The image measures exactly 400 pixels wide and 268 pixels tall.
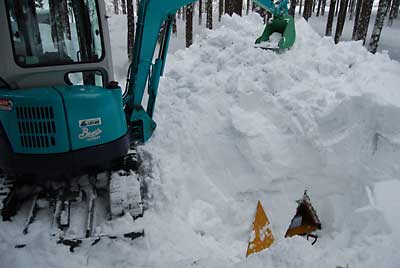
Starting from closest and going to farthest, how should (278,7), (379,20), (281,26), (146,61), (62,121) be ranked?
(62,121) < (146,61) < (278,7) < (281,26) < (379,20)

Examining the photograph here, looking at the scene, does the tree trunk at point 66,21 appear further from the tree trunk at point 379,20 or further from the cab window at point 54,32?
the tree trunk at point 379,20

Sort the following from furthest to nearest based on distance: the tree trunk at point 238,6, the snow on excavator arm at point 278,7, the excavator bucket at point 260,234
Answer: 1. the tree trunk at point 238,6
2. the snow on excavator arm at point 278,7
3. the excavator bucket at point 260,234

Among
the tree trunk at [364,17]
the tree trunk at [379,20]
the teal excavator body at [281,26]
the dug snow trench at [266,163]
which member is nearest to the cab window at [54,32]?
the dug snow trench at [266,163]

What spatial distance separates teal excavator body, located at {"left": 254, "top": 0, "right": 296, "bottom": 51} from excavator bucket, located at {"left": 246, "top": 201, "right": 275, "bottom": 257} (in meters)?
3.49

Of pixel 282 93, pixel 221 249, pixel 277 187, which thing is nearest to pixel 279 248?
pixel 221 249

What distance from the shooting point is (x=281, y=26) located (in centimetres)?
654

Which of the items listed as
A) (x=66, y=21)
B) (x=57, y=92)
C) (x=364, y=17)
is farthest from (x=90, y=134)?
(x=364, y=17)

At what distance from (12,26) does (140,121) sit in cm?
185

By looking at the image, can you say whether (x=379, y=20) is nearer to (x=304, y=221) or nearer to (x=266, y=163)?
(x=266, y=163)

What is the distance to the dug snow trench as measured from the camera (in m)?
3.06

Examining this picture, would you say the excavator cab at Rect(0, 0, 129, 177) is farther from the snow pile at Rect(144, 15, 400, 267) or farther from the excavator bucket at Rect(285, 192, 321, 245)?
the excavator bucket at Rect(285, 192, 321, 245)

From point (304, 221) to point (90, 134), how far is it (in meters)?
2.71

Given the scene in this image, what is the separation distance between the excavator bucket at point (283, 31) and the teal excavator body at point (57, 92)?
142 inches

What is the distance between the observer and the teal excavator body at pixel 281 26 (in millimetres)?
6191
